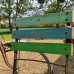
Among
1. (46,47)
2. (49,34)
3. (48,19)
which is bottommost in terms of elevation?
(46,47)

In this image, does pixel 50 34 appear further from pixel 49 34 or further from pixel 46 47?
pixel 46 47

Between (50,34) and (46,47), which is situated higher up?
(50,34)

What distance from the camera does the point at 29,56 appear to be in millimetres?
6238

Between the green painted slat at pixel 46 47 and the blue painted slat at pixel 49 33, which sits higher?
the blue painted slat at pixel 49 33

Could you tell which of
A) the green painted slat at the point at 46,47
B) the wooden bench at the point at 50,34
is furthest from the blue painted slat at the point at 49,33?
the green painted slat at the point at 46,47

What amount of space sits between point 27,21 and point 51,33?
616 mm

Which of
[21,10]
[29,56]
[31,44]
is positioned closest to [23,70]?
[29,56]

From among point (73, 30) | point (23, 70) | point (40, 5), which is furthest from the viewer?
point (40, 5)

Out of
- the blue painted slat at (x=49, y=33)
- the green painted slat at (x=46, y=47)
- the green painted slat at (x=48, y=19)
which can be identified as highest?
the green painted slat at (x=48, y=19)

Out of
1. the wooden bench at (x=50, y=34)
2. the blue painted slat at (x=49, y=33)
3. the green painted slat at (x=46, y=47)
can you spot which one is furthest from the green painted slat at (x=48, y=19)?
the green painted slat at (x=46, y=47)

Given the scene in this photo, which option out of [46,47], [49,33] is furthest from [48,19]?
[46,47]

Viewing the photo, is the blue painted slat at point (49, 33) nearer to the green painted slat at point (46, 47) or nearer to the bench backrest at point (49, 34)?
the bench backrest at point (49, 34)

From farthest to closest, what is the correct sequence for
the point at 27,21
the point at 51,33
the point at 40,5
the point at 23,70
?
the point at 40,5, the point at 23,70, the point at 27,21, the point at 51,33

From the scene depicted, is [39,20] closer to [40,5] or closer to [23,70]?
[23,70]
